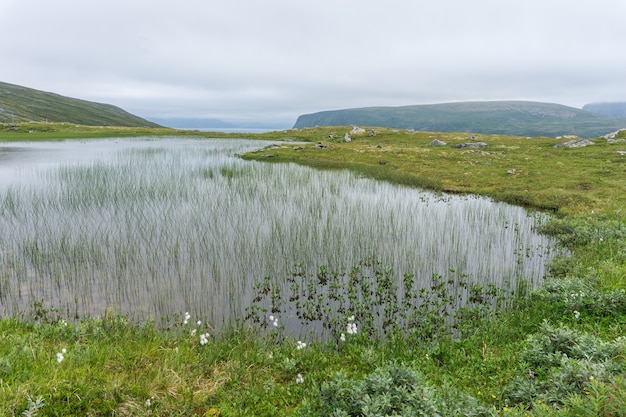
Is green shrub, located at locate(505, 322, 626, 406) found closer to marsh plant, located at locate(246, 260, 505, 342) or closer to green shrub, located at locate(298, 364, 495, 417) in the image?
green shrub, located at locate(298, 364, 495, 417)

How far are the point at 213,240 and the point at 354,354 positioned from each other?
10.7 m

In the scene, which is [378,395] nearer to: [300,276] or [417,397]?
[417,397]

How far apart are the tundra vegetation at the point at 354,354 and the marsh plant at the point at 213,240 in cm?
112

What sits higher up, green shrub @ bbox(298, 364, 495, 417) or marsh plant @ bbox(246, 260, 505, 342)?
green shrub @ bbox(298, 364, 495, 417)

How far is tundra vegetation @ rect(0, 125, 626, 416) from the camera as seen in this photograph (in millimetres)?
5473

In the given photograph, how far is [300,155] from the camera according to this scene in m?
59.5

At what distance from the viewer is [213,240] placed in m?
16.7

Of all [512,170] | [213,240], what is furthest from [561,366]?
[512,170]

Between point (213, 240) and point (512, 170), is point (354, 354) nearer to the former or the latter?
point (213, 240)

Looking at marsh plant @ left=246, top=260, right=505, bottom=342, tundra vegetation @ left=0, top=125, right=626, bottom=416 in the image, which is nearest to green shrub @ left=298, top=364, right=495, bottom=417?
tundra vegetation @ left=0, top=125, right=626, bottom=416

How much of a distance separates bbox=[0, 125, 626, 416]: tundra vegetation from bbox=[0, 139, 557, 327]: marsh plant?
112 cm

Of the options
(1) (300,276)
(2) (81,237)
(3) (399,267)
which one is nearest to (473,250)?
(3) (399,267)

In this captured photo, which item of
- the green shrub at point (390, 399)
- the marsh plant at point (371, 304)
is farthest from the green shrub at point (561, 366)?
the marsh plant at point (371, 304)

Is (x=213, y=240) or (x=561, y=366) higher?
(x=213, y=240)
